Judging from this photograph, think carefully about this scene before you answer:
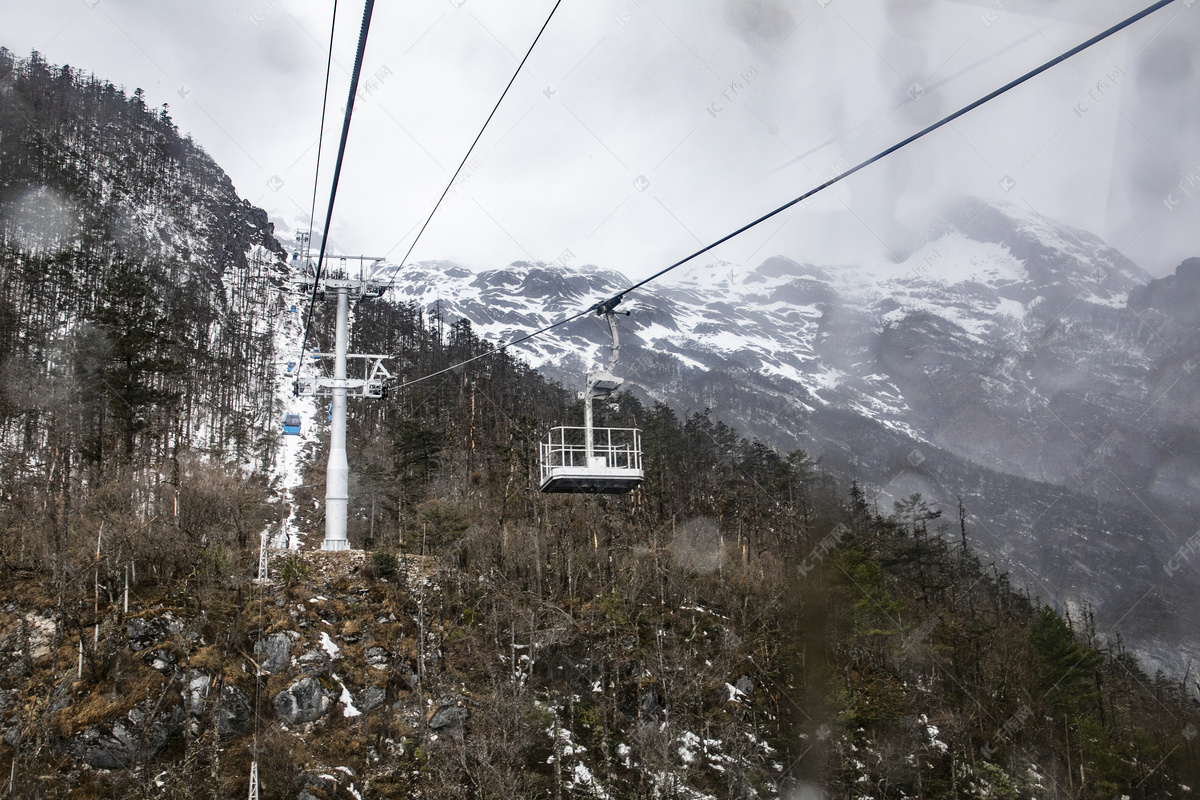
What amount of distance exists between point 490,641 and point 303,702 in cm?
957

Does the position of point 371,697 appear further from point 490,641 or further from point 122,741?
point 490,641

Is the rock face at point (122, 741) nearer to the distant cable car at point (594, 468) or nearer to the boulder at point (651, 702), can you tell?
the distant cable car at point (594, 468)

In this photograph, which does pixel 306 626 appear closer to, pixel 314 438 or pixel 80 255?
pixel 314 438

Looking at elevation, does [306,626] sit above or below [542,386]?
below

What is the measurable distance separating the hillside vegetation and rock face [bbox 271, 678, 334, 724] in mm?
85

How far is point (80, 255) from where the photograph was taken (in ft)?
321

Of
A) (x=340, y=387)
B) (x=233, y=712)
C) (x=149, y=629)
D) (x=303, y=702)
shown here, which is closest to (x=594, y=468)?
(x=340, y=387)

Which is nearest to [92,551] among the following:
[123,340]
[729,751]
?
[123,340]

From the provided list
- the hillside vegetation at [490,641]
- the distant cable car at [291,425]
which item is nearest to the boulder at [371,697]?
the hillside vegetation at [490,641]

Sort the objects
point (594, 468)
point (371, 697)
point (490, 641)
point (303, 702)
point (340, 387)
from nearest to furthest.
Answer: point (594, 468) → point (303, 702) → point (371, 697) → point (340, 387) → point (490, 641)

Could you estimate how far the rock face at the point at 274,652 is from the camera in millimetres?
25875

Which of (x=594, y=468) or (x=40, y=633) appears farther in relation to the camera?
(x=40, y=633)

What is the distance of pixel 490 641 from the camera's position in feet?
110

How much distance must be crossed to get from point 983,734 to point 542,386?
66794 mm
